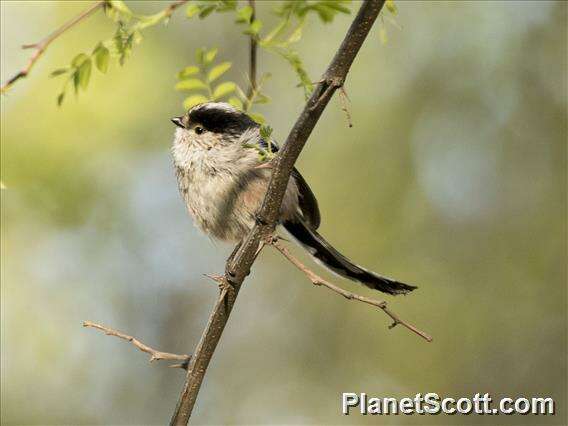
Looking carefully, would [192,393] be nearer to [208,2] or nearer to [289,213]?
[208,2]

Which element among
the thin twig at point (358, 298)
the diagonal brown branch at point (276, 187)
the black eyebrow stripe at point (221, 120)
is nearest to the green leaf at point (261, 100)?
the diagonal brown branch at point (276, 187)

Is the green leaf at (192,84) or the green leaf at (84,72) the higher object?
the green leaf at (192,84)

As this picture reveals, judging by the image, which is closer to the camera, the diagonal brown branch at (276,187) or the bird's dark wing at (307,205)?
the diagonal brown branch at (276,187)

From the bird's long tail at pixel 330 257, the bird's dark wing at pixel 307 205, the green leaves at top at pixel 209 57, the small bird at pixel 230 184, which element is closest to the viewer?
the green leaves at top at pixel 209 57

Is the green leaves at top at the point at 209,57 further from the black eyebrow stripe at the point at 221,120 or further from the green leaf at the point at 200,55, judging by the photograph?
the black eyebrow stripe at the point at 221,120

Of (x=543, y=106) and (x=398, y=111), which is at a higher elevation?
(x=543, y=106)

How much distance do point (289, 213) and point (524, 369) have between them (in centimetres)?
484

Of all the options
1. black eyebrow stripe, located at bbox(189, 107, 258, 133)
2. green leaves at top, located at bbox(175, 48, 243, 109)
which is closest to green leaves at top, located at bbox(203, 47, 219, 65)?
green leaves at top, located at bbox(175, 48, 243, 109)

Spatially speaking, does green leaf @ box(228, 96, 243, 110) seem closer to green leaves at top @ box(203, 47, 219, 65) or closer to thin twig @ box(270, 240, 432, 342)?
green leaves at top @ box(203, 47, 219, 65)

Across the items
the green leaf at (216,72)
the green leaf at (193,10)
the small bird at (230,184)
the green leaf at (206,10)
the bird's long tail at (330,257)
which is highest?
the small bird at (230,184)

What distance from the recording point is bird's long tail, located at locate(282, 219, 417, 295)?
14.3 ft

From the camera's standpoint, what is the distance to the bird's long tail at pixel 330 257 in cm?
436

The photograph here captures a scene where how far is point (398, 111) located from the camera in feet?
31.3

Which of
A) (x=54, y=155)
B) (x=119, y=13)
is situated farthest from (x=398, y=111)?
(x=119, y=13)
